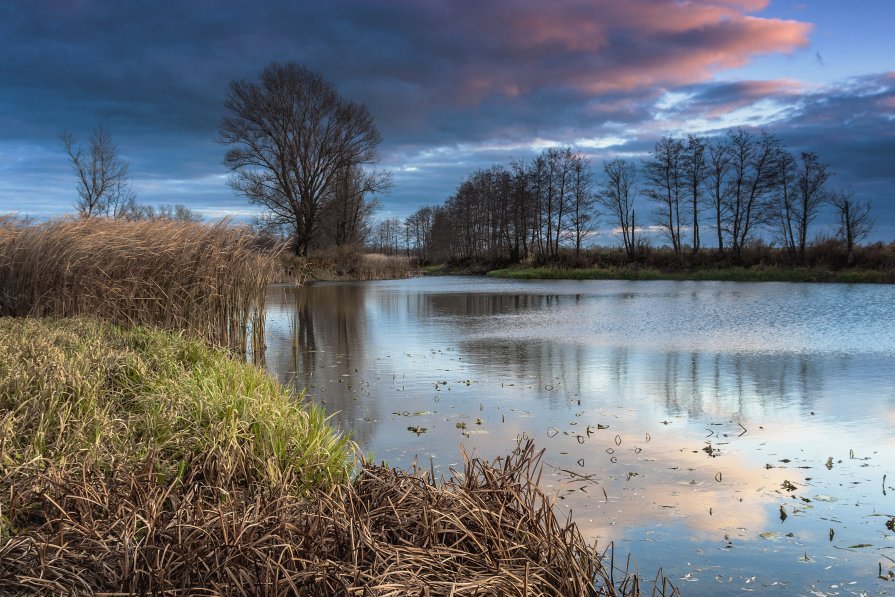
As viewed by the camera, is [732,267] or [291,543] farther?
[732,267]

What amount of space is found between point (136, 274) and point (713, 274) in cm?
3357

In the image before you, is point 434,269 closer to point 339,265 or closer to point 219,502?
point 339,265

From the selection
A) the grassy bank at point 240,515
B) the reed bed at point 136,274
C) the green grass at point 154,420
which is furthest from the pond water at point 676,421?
the reed bed at point 136,274

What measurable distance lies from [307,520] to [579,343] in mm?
9358

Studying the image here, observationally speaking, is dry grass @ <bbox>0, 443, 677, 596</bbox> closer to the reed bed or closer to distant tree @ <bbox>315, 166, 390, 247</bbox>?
the reed bed

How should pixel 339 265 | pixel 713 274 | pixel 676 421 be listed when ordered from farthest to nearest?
pixel 339 265 < pixel 713 274 < pixel 676 421

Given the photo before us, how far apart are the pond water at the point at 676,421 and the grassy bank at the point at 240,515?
661 mm

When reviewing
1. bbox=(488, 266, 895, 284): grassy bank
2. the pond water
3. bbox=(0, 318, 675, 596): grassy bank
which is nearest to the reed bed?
the pond water

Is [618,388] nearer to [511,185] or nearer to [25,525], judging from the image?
[25,525]

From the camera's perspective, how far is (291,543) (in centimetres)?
237

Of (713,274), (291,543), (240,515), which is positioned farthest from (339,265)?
(291,543)

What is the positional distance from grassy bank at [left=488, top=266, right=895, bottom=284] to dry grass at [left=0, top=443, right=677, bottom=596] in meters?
33.1

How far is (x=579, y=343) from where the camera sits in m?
11.4

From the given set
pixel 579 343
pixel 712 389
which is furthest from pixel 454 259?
pixel 712 389
